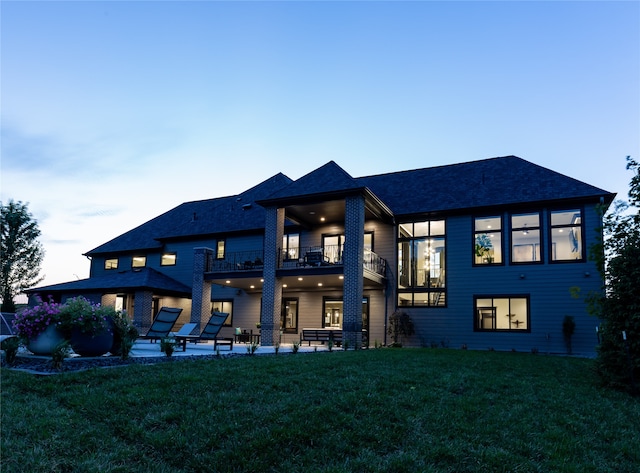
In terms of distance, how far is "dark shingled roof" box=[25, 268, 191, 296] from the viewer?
24.0m

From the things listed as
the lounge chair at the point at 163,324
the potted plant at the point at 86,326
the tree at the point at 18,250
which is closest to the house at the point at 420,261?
the lounge chair at the point at 163,324

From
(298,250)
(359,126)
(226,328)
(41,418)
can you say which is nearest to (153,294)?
(226,328)

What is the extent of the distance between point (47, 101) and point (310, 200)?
10.2m

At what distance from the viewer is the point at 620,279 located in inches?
345

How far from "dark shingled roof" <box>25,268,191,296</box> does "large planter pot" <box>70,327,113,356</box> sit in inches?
564

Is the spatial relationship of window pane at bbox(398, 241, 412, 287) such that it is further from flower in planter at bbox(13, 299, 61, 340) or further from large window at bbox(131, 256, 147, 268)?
large window at bbox(131, 256, 147, 268)

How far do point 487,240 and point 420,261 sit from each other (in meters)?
3.02

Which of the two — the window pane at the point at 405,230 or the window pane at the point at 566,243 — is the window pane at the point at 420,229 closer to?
the window pane at the point at 405,230

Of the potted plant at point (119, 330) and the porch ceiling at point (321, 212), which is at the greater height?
the porch ceiling at point (321, 212)

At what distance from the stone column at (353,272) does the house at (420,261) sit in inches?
1.9

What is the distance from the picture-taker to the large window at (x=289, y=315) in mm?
23375

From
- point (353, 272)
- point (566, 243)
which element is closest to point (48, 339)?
point (353, 272)

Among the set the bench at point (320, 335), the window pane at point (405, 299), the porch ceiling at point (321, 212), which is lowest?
the bench at point (320, 335)

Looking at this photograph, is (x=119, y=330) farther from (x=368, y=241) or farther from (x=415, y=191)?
(x=415, y=191)
